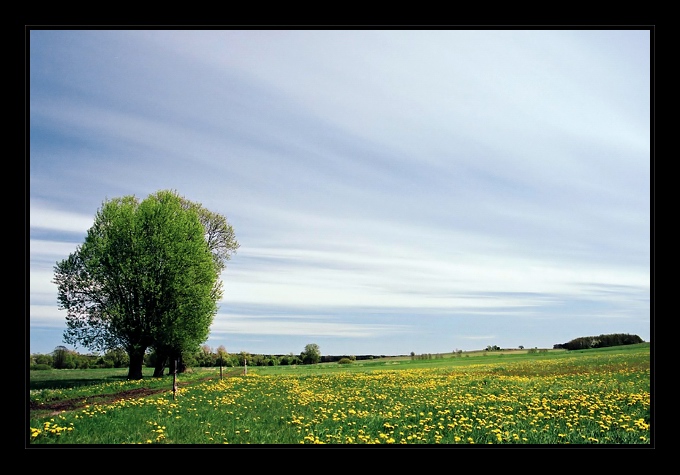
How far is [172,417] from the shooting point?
34.4 feet

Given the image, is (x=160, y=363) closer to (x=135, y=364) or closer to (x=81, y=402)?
(x=135, y=364)

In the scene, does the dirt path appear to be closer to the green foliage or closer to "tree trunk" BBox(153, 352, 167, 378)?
the green foliage

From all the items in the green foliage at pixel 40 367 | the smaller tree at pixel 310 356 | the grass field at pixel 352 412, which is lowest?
the smaller tree at pixel 310 356

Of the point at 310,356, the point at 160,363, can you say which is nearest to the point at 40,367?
the point at 160,363

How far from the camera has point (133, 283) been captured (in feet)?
67.8

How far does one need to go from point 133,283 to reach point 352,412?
1386 centimetres

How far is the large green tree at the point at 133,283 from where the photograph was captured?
20.6 metres

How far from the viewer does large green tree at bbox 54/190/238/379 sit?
67.5ft

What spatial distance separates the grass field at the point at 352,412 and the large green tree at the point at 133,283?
3.44 m

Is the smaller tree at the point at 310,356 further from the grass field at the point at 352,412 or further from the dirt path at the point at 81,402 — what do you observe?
the dirt path at the point at 81,402

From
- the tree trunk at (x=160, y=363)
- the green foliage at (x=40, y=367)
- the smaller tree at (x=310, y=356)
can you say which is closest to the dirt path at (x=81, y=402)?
the green foliage at (x=40, y=367)
